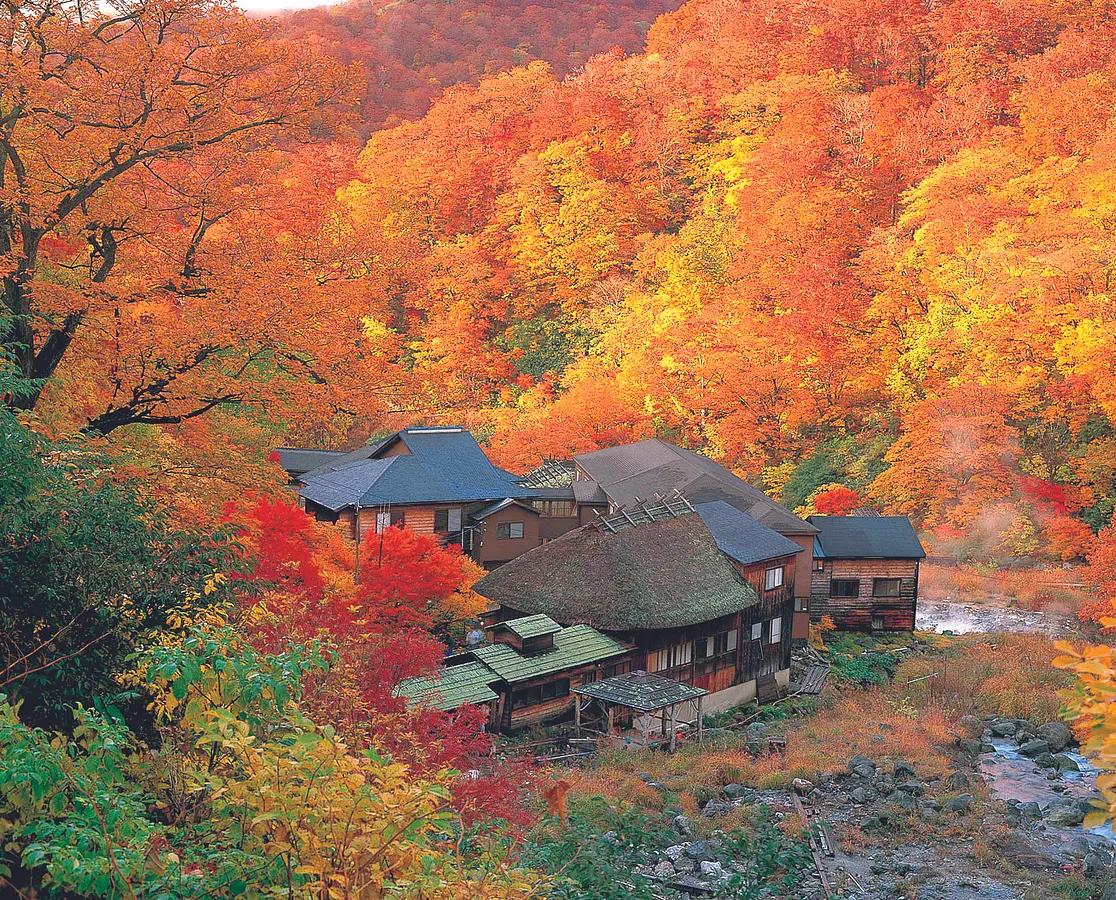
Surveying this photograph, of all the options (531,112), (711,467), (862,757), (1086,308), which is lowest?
(862,757)

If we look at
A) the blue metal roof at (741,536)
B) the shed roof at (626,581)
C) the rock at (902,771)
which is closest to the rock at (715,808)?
the rock at (902,771)

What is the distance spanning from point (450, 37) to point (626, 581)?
8042 cm

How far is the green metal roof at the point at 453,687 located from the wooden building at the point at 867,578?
14.1 metres

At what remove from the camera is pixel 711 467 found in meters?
32.5

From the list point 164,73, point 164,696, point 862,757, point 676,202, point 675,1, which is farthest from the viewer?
point 675,1

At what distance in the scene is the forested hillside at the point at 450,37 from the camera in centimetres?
8112

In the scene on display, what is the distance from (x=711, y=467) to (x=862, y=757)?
14934 millimetres

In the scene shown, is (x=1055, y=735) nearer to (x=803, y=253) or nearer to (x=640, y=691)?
(x=640, y=691)

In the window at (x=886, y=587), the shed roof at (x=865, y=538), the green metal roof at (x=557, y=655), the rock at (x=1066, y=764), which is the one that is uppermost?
the shed roof at (x=865, y=538)

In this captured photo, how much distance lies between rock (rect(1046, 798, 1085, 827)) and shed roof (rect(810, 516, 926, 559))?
461 inches

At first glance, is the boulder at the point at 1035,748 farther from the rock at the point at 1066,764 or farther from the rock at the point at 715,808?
the rock at the point at 715,808

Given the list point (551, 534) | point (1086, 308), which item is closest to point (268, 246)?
point (551, 534)

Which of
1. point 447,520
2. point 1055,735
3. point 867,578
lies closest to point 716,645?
point 1055,735

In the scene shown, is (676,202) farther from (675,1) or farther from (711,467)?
(675,1)
